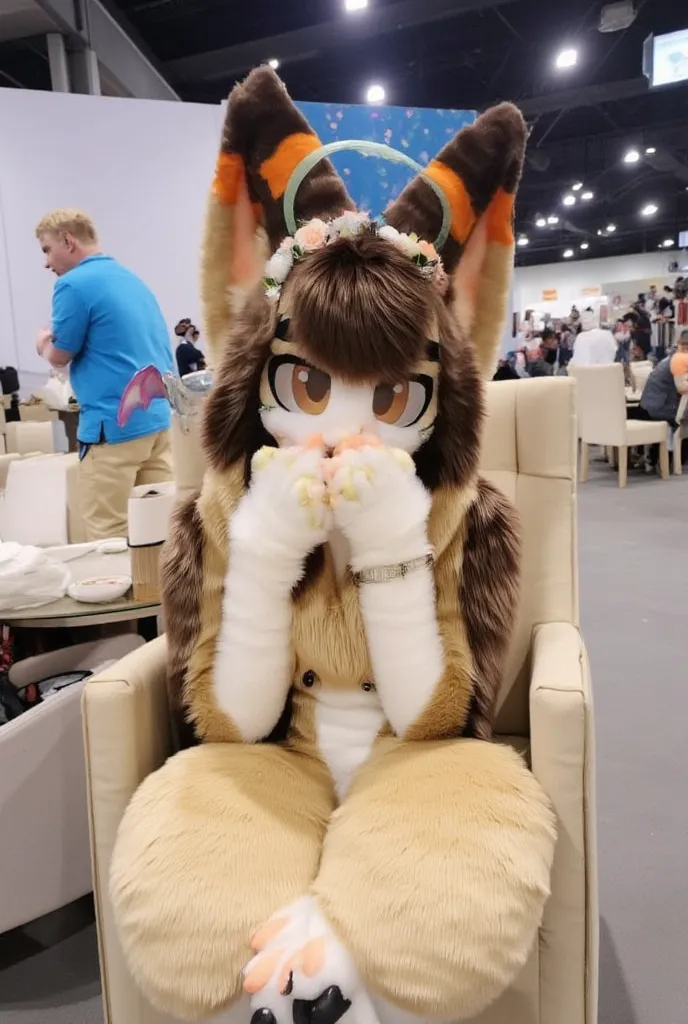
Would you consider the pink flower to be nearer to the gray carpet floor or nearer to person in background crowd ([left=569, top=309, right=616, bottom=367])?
the gray carpet floor

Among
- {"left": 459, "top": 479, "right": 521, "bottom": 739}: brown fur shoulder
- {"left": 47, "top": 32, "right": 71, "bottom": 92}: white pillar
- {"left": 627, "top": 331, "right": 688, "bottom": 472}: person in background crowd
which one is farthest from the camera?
{"left": 47, "top": 32, "right": 71, "bottom": 92}: white pillar

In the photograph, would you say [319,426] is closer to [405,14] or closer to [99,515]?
[99,515]

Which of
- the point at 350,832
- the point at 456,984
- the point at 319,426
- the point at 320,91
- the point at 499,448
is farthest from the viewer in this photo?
the point at 320,91

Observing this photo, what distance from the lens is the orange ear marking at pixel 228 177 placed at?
1.06m

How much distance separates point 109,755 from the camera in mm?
988

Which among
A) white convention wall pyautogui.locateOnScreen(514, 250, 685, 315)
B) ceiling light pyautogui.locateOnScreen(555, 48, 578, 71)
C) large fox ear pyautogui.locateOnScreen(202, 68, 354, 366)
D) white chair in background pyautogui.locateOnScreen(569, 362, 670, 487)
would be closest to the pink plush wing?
large fox ear pyautogui.locateOnScreen(202, 68, 354, 366)

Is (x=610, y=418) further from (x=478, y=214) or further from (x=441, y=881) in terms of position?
(x=441, y=881)

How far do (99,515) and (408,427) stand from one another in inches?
61.3

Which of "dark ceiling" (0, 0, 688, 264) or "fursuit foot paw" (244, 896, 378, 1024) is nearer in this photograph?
"fursuit foot paw" (244, 896, 378, 1024)

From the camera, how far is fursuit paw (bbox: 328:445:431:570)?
35.4 inches

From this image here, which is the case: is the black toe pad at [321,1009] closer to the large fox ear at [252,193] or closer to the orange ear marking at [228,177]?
the large fox ear at [252,193]

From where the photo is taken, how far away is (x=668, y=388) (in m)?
5.48

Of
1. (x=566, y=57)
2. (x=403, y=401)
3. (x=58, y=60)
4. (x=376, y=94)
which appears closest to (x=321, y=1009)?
(x=403, y=401)

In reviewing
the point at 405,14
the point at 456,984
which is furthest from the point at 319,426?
the point at 405,14
